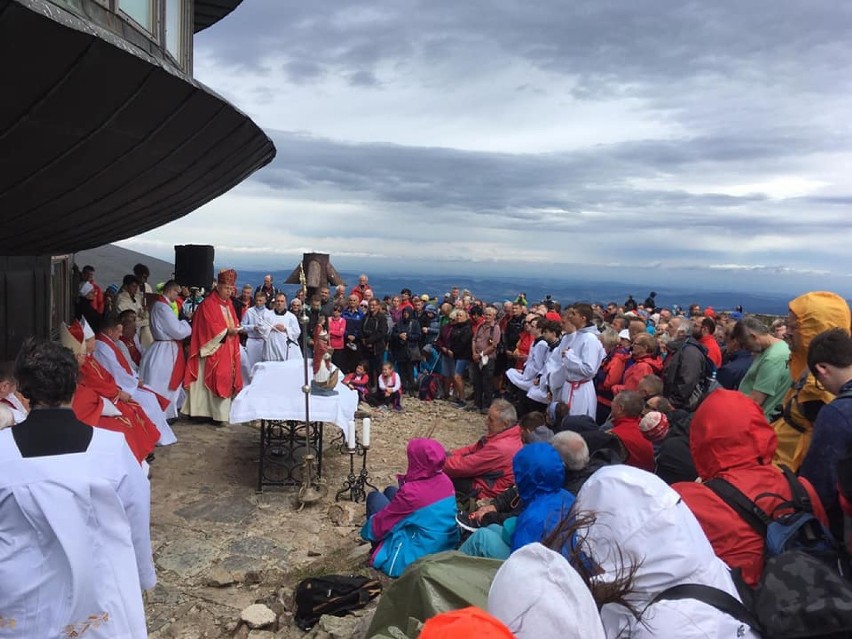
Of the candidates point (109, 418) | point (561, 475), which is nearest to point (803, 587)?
point (561, 475)

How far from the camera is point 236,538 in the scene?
5.55 m

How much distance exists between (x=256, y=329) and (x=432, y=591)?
7338 millimetres

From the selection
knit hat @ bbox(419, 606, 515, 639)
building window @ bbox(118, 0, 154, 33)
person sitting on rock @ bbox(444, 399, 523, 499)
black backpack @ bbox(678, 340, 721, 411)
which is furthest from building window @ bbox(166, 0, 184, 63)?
knit hat @ bbox(419, 606, 515, 639)

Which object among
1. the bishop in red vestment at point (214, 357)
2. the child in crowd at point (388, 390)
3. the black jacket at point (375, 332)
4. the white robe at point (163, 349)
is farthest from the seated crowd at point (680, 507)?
the black jacket at point (375, 332)

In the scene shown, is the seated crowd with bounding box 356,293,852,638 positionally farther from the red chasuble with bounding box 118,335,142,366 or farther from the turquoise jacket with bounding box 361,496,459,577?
the red chasuble with bounding box 118,335,142,366

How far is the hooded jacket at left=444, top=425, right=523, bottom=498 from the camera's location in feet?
17.3

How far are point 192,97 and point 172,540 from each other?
3.67 meters

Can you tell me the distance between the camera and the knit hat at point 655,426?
183 inches

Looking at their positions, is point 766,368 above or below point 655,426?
above

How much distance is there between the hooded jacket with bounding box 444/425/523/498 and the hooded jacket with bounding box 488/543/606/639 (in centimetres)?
361

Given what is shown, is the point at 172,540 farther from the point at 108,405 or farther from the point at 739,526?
the point at 739,526

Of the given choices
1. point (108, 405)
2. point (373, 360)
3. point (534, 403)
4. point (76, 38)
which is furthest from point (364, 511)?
point (373, 360)

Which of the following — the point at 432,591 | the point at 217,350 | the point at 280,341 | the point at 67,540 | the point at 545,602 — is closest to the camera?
the point at 545,602

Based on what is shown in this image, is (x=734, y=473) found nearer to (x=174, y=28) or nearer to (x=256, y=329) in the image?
(x=174, y=28)
